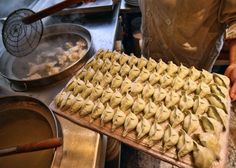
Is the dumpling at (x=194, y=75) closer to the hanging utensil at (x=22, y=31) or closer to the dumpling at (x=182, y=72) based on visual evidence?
the dumpling at (x=182, y=72)

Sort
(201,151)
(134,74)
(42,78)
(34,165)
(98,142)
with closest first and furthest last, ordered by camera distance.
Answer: (201,151) < (34,165) < (98,142) < (134,74) < (42,78)

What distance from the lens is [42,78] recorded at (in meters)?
1.52

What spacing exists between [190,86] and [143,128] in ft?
1.25

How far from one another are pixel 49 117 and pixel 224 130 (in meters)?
0.87

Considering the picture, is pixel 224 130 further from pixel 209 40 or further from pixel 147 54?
pixel 147 54

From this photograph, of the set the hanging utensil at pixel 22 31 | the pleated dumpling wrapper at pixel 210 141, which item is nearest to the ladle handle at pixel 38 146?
the pleated dumpling wrapper at pixel 210 141

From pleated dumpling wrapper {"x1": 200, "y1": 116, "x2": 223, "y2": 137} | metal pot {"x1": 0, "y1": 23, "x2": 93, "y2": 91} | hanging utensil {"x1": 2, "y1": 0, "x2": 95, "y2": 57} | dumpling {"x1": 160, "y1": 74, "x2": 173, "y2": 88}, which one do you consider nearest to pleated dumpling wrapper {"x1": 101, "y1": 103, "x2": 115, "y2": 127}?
dumpling {"x1": 160, "y1": 74, "x2": 173, "y2": 88}

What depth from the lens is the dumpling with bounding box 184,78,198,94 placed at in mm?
1207

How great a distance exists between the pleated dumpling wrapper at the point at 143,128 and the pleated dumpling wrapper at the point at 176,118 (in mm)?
117

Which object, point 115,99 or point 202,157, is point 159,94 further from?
point 202,157

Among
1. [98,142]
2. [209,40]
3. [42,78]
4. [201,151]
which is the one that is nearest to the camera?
[201,151]

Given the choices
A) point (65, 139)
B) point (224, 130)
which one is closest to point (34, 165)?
point (65, 139)

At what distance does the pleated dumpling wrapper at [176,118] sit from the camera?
42.1 inches

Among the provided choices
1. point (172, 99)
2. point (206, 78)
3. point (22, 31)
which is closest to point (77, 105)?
point (172, 99)
